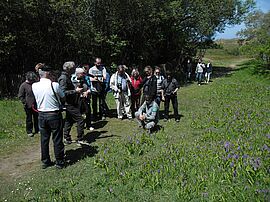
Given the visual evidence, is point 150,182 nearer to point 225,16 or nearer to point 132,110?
point 132,110

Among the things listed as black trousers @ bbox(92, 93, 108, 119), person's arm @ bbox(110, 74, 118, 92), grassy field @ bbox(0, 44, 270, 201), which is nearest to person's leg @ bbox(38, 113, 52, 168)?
grassy field @ bbox(0, 44, 270, 201)

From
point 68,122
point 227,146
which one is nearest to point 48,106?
point 68,122

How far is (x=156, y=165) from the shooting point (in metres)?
6.39

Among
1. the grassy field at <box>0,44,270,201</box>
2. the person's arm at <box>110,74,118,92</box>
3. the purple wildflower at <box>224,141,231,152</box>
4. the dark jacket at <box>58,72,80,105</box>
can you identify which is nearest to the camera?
the grassy field at <box>0,44,270,201</box>

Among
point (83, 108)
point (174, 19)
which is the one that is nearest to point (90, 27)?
point (174, 19)

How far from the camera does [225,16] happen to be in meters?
30.5

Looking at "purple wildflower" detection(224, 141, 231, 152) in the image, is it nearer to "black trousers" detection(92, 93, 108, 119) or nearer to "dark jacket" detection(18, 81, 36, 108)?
"black trousers" detection(92, 93, 108, 119)

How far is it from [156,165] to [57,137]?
2362 mm

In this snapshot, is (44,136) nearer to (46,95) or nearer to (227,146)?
(46,95)

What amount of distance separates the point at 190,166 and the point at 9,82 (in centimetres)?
1542

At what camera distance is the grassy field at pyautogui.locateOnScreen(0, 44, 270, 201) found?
17.5ft

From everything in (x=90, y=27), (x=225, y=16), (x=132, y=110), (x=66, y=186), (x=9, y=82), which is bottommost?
(x=66, y=186)

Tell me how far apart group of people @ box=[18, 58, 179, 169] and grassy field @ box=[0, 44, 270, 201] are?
1.68 feet


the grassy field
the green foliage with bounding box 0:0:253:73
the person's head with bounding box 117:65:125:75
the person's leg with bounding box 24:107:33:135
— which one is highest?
the green foliage with bounding box 0:0:253:73
